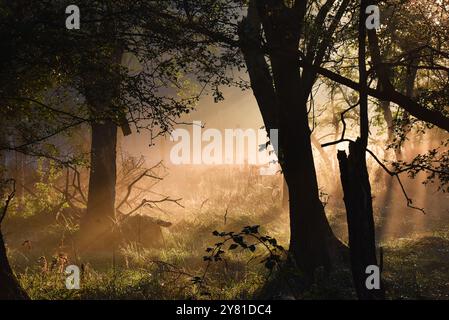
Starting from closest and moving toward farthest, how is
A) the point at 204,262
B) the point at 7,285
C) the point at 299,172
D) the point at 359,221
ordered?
the point at 359,221, the point at 7,285, the point at 299,172, the point at 204,262

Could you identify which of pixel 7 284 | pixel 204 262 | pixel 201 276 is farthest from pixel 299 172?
pixel 7 284

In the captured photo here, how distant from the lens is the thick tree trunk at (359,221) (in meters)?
6.79

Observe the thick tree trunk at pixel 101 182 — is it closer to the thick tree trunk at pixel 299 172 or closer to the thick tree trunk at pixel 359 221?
the thick tree trunk at pixel 299 172

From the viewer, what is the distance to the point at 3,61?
694 cm

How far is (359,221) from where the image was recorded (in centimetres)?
679

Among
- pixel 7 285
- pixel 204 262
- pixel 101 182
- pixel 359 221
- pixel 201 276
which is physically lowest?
pixel 201 276

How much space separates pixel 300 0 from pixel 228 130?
6271cm

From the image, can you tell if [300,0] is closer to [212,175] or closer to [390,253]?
[390,253]

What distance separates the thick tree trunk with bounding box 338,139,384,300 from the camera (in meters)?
6.79

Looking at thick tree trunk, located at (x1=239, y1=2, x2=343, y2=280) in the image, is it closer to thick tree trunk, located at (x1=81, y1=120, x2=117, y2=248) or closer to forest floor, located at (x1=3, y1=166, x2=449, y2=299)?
forest floor, located at (x1=3, y1=166, x2=449, y2=299)

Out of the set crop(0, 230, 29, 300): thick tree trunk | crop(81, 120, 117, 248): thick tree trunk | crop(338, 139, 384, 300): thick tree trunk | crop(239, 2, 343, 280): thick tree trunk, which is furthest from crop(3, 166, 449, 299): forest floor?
crop(0, 230, 29, 300): thick tree trunk

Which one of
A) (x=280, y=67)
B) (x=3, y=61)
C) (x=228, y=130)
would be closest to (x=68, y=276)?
(x=3, y=61)

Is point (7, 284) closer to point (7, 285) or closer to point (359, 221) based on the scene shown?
point (7, 285)

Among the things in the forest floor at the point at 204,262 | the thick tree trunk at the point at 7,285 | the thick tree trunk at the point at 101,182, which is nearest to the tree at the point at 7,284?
the thick tree trunk at the point at 7,285
